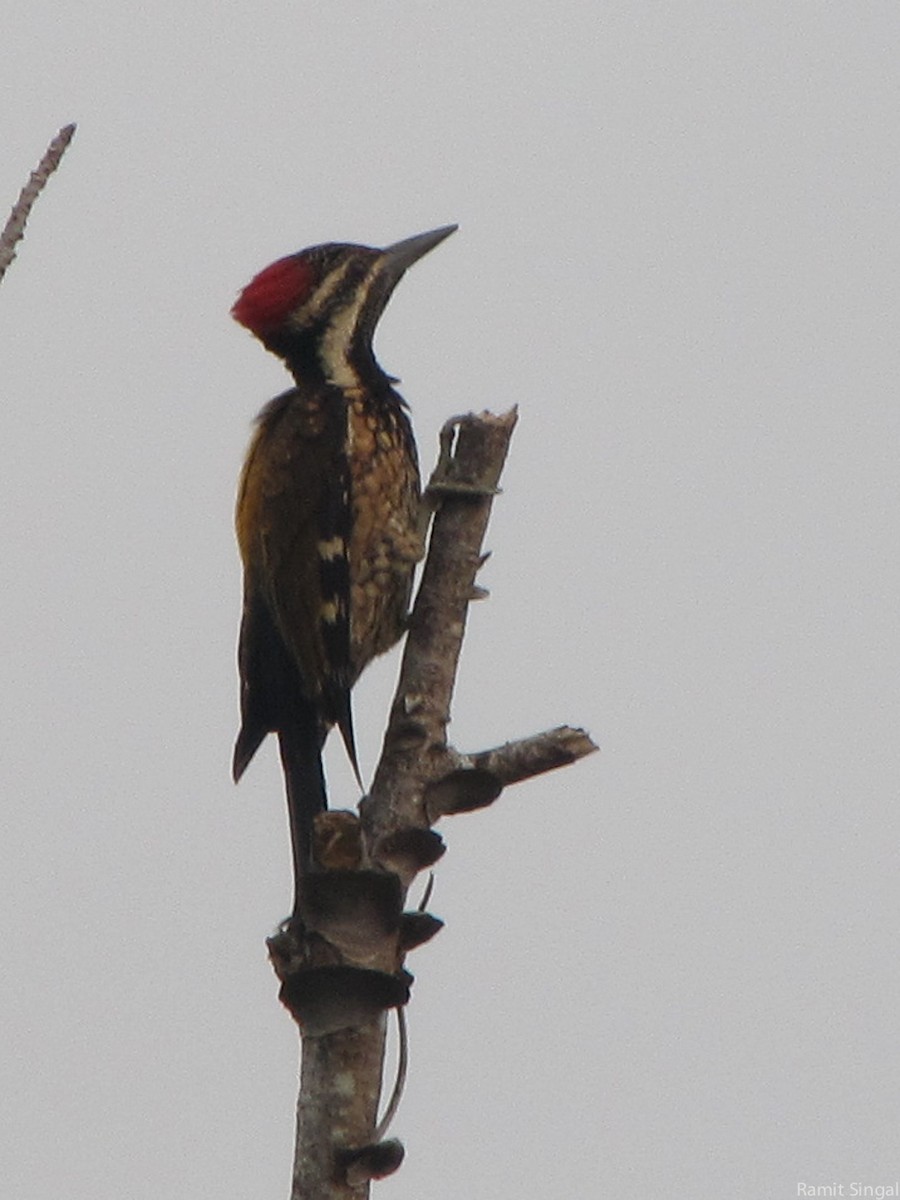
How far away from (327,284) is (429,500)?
79 centimetres

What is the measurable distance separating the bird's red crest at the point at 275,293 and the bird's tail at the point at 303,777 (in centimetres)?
99

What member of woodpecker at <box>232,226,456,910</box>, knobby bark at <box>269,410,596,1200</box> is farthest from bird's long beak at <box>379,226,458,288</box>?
knobby bark at <box>269,410,596,1200</box>

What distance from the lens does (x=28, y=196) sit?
247cm

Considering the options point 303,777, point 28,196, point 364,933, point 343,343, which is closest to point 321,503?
point 343,343

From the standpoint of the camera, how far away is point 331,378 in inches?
189

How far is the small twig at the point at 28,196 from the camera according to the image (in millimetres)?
2268

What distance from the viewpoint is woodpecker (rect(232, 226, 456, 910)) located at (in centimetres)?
451

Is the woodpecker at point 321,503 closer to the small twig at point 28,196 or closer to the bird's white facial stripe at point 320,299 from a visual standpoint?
the bird's white facial stripe at point 320,299

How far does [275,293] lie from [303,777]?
1.22 m

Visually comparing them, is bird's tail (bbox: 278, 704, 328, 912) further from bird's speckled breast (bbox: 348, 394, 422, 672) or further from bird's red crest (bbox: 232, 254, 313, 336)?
bird's red crest (bbox: 232, 254, 313, 336)

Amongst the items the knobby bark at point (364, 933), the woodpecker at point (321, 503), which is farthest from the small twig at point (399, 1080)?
the woodpecker at point (321, 503)

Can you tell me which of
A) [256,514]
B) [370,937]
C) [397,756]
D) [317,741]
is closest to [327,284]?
[256,514]

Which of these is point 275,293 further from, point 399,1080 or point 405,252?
point 399,1080

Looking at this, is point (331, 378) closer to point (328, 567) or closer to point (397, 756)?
point (328, 567)
